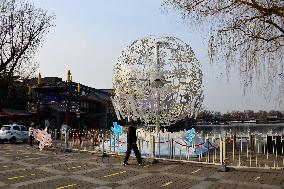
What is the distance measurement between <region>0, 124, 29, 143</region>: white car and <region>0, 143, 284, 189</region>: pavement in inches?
610

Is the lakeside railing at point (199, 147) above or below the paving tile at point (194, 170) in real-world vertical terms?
above

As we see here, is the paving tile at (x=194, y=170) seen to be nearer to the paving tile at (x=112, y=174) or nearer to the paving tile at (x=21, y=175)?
the paving tile at (x=112, y=174)

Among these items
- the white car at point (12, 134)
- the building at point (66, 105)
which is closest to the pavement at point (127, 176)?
the building at point (66, 105)

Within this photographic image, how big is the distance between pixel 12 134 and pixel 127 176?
21.5 m

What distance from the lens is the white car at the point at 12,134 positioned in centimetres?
3133

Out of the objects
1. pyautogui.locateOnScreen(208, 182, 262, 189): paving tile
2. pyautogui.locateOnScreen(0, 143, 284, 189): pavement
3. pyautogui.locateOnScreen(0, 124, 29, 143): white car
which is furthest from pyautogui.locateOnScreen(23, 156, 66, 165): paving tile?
pyautogui.locateOnScreen(0, 124, 29, 143): white car

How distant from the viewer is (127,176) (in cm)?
1291

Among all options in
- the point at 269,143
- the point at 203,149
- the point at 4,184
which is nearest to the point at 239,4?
the point at 4,184

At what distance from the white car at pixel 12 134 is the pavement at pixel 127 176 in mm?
15487

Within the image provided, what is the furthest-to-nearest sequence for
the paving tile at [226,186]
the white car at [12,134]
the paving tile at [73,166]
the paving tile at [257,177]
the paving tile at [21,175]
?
1. the white car at [12,134]
2. the paving tile at [73,166]
3. the paving tile at [21,175]
4. the paving tile at [257,177]
5. the paving tile at [226,186]

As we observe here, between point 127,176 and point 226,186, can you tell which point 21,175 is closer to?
point 127,176

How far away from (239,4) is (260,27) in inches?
35.2

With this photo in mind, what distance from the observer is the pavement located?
11.2m

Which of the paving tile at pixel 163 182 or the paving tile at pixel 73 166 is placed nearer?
the paving tile at pixel 163 182
